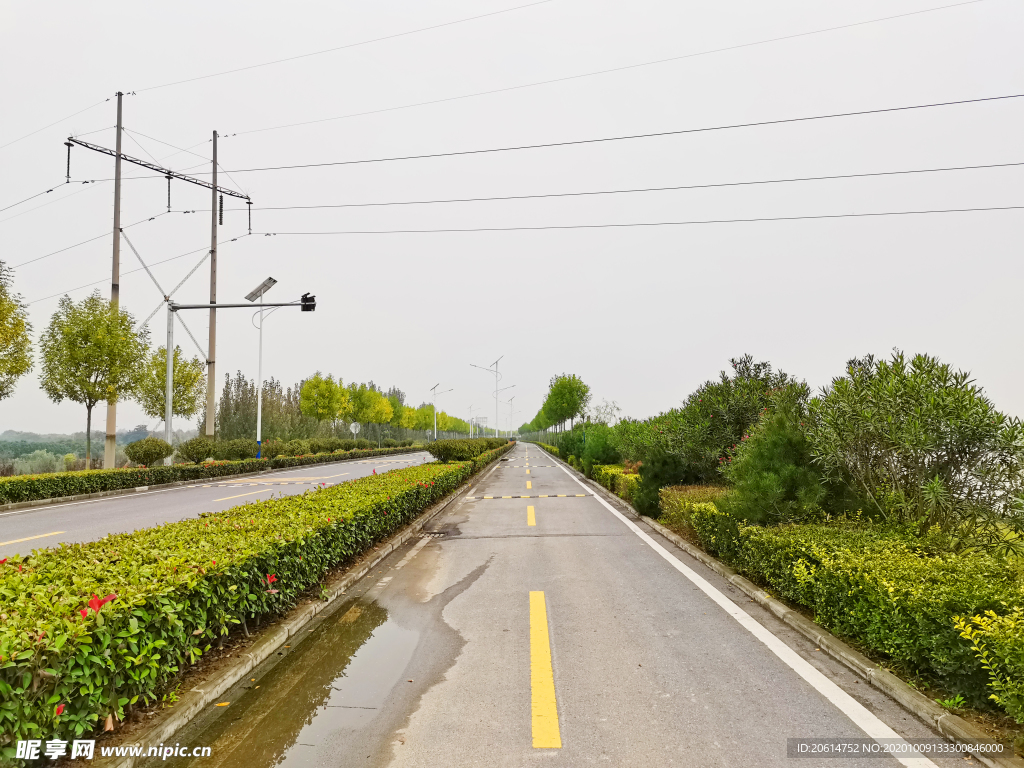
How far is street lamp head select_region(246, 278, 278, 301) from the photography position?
24812 millimetres

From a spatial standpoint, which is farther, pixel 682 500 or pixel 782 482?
pixel 682 500

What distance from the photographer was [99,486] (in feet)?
56.6

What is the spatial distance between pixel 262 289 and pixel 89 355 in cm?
726

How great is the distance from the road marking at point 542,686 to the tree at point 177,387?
36604 millimetres

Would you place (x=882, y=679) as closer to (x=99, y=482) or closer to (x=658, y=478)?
(x=658, y=478)

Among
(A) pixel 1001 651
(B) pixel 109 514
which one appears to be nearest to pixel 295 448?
(B) pixel 109 514

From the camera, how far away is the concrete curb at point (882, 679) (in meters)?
2.96

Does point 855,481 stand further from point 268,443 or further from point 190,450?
point 268,443

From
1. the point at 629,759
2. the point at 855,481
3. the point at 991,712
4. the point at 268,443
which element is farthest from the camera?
the point at 268,443

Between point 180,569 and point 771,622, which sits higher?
point 180,569

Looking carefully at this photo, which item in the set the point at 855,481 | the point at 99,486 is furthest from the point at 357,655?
the point at 99,486

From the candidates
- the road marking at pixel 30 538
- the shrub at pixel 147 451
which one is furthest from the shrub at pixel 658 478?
the shrub at pixel 147 451

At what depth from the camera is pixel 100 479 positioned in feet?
56.6

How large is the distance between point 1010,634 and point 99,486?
21673 millimetres
